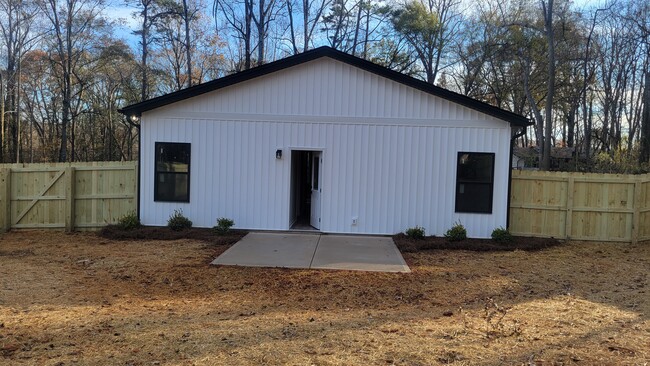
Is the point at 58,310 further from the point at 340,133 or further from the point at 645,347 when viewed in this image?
the point at 340,133

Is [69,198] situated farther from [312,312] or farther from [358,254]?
[312,312]

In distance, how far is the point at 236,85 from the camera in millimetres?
10164

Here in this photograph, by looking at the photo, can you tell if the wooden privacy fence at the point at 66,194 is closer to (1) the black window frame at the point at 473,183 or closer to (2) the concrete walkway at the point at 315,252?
(2) the concrete walkway at the point at 315,252

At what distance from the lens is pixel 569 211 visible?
1018 cm

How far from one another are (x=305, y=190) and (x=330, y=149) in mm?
2748

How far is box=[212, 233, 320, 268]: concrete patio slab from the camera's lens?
7.24 meters

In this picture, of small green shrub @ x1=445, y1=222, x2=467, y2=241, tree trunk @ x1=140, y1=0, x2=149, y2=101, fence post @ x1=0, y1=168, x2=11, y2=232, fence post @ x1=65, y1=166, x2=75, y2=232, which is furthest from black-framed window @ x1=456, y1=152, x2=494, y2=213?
tree trunk @ x1=140, y1=0, x2=149, y2=101

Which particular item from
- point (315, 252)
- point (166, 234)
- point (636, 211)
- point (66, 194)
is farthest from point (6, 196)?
point (636, 211)

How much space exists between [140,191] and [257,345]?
759 centimetres

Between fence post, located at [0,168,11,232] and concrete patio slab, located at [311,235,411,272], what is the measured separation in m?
7.37

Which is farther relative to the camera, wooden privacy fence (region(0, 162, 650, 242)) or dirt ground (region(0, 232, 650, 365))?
wooden privacy fence (region(0, 162, 650, 242))

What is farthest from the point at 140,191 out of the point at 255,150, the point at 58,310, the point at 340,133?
the point at 58,310

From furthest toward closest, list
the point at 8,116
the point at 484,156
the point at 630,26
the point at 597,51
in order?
1. the point at 8,116
2. the point at 597,51
3. the point at 630,26
4. the point at 484,156

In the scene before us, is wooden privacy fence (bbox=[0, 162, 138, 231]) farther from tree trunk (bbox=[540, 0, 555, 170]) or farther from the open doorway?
tree trunk (bbox=[540, 0, 555, 170])
